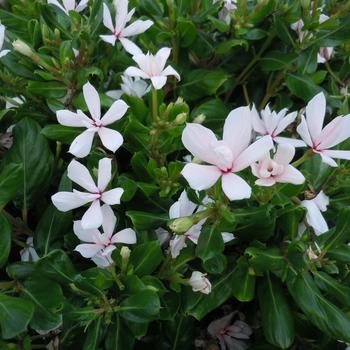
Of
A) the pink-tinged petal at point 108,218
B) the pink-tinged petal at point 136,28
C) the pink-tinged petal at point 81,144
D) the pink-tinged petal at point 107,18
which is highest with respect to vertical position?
the pink-tinged petal at point 107,18

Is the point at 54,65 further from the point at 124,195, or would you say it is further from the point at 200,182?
the point at 200,182

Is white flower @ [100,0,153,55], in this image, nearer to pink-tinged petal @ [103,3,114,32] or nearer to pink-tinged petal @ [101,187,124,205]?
pink-tinged petal @ [103,3,114,32]

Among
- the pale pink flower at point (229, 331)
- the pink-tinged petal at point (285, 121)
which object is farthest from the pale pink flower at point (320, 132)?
the pale pink flower at point (229, 331)

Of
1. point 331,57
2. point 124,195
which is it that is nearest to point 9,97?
point 124,195

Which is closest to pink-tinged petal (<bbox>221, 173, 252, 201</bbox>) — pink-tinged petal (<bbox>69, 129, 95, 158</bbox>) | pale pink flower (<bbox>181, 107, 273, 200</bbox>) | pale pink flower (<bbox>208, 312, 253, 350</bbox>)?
pale pink flower (<bbox>181, 107, 273, 200</bbox>)

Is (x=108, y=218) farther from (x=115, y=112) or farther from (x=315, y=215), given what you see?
(x=315, y=215)

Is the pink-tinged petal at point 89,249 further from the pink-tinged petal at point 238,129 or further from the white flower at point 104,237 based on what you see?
the pink-tinged petal at point 238,129
